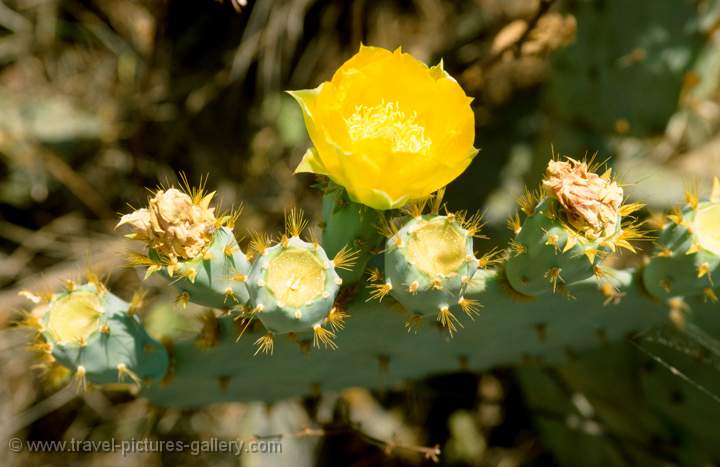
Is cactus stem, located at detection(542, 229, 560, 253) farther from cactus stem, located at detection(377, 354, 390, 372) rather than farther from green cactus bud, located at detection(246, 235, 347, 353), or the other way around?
cactus stem, located at detection(377, 354, 390, 372)

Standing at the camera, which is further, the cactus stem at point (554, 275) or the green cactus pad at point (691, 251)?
the green cactus pad at point (691, 251)

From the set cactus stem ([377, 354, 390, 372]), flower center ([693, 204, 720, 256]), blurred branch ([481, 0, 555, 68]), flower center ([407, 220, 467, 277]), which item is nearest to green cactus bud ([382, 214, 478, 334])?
flower center ([407, 220, 467, 277])

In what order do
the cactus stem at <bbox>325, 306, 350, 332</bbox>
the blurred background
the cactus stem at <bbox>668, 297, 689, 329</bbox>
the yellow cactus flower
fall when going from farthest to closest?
the blurred background
the cactus stem at <bbox>668, 297, 689, 329</bbox>
the cactus stem at <bbox>325, 306, 350, 332</bbox>
the yellow cactus flower

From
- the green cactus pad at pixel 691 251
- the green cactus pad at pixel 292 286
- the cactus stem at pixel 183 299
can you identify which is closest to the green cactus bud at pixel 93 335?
the cactus stem at pixel 183 299

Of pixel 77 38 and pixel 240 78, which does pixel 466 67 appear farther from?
pixel 77 38

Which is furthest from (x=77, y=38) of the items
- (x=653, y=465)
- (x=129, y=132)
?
(x=653, y=465)

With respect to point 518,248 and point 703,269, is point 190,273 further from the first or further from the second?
point 703,269

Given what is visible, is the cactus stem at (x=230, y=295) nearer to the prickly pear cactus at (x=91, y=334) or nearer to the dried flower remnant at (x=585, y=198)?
the prickly pear cactus at (x=91, y=334)

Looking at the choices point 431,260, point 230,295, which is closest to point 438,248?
point 431,260
